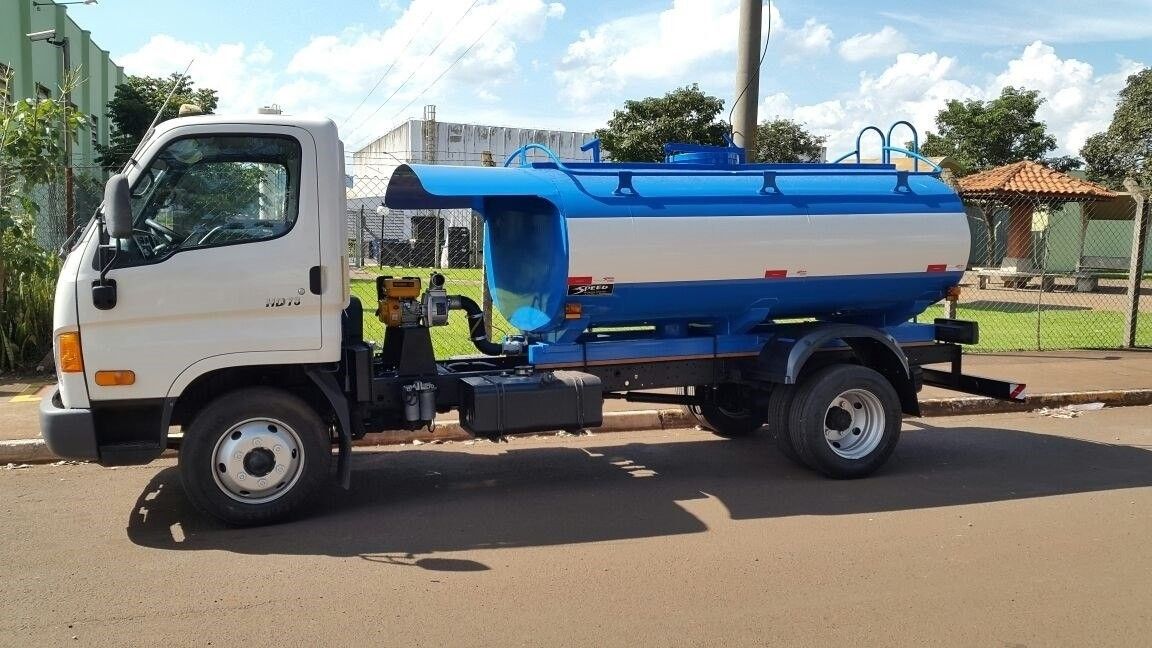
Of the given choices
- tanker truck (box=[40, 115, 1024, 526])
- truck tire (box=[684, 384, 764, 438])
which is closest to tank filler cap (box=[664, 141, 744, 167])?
tanker truck (box=[40, 115, 1024, 526])

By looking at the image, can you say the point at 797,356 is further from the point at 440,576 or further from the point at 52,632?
the point at 52,632

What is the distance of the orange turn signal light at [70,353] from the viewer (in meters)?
5.19

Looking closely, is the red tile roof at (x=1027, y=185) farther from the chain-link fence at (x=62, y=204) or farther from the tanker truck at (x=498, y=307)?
the chain-link fence at (x=62, y=204)

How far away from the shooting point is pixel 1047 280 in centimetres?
2750

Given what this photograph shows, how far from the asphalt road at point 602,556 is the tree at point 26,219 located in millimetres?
3782

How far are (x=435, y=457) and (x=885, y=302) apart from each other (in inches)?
150

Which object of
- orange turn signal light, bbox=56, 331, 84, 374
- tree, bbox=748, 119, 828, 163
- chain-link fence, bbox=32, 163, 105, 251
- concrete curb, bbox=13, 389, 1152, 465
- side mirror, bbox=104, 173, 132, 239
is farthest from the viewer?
tree, bbox=748, 119, 828, 163

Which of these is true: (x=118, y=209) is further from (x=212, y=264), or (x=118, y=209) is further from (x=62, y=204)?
(x=62, y=204)

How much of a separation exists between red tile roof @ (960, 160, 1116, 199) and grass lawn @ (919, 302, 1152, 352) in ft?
20.1

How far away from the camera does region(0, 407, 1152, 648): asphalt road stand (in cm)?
419

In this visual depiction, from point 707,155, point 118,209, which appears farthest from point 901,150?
point 118,209

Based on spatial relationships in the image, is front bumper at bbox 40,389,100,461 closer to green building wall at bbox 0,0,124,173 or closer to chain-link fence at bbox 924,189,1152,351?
chain-link fence at bbox 924,189,1152,351

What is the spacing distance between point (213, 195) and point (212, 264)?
1.43ft

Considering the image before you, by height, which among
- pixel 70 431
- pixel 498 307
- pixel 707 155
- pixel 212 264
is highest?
pixel 707 155
